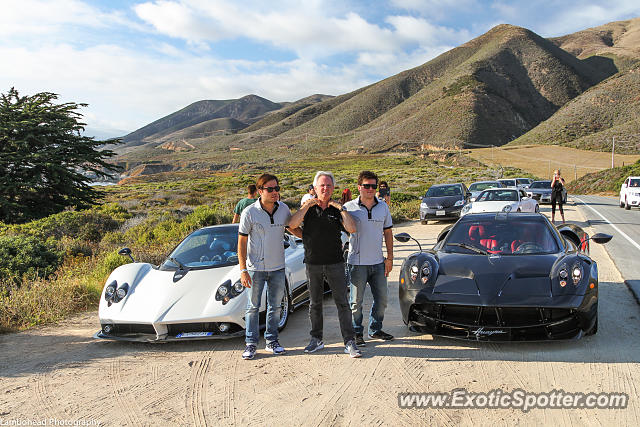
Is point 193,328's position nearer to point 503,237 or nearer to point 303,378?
point 303,378

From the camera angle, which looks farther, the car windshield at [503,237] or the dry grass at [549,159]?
the dry grass at [549,159]

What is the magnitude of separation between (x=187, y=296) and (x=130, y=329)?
739mm

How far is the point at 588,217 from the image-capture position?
1836cm

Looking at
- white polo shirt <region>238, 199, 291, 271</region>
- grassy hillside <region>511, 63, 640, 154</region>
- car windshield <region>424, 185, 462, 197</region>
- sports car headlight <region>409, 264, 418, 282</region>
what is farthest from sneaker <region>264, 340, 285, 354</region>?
grassy hillside <region>511, 63, 640, 154</region>

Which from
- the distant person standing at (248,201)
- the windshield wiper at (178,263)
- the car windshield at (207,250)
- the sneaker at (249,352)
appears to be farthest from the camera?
the distant person standing at (248,201)

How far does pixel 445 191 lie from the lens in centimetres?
1852

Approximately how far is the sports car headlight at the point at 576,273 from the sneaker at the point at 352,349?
2.30 metres

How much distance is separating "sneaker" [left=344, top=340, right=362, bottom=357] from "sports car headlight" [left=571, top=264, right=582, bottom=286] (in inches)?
90.4

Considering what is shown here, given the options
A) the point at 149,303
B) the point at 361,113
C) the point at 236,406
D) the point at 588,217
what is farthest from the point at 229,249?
the point at 361,113

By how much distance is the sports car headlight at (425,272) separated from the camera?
528 centimetres

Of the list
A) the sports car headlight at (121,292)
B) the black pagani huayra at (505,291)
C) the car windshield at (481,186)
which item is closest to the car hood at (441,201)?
the car windshield at (481,186)

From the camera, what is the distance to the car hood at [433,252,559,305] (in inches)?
189

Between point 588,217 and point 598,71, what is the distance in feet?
478

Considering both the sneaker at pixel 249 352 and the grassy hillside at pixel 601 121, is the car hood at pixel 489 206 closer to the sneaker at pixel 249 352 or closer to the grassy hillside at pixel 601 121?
the sneaker at pixel 249 352
